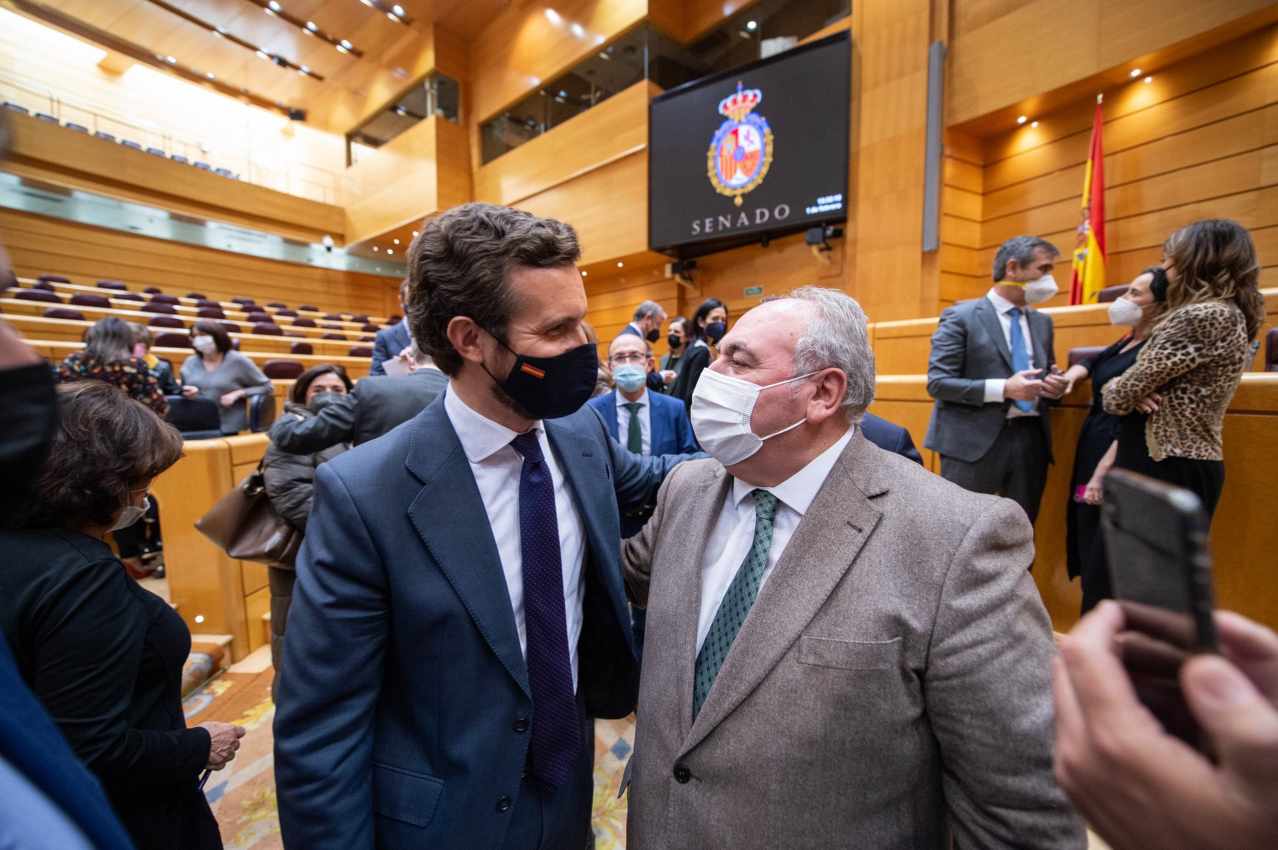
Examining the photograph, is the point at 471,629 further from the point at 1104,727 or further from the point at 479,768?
the point at 1104,727

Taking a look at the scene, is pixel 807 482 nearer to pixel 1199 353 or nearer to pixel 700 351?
pixel 1199 353

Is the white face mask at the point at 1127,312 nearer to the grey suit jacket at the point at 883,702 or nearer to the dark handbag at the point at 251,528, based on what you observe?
the grey suit jacket at the point at 883,702

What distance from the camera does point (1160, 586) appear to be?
37 centimetres

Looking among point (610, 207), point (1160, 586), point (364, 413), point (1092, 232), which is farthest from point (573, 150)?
point (1160, 586)

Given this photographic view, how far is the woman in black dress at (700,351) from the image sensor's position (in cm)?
322

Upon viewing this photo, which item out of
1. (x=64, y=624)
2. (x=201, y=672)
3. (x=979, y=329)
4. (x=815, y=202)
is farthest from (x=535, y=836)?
(x=815, y=202)

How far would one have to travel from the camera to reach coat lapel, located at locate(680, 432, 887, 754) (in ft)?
2.90

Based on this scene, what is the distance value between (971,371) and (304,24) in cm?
1620

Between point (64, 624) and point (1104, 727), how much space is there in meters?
1.37

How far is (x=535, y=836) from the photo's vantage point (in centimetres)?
99

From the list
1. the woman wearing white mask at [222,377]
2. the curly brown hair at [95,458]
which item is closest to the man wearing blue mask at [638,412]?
the curly brown hair at [95,458]

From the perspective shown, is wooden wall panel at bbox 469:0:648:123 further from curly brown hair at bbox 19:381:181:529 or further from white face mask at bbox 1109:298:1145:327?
curly brown hair at bbox 19:381:181:529

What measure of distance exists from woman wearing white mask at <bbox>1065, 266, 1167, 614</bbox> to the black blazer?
2.74 metres

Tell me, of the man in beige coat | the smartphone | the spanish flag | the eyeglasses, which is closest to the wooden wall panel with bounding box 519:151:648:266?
the spanish flag
